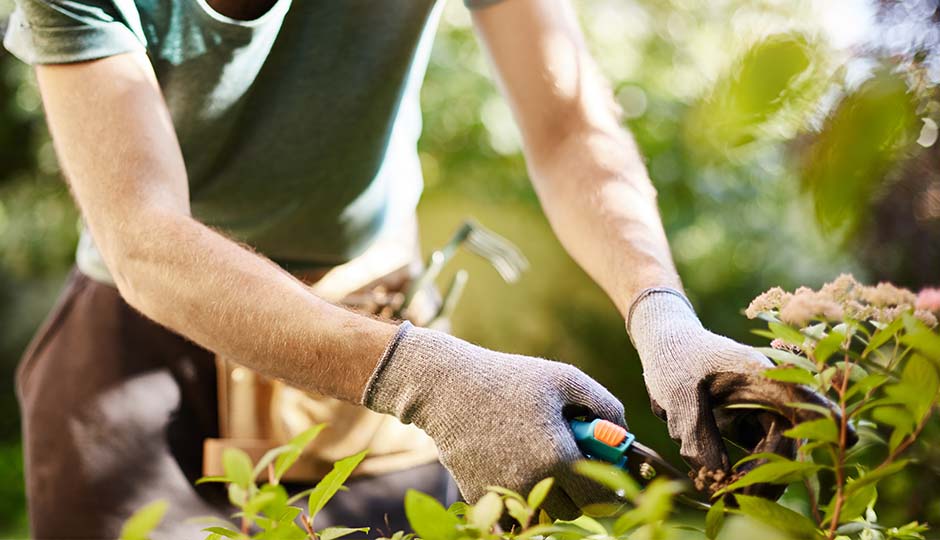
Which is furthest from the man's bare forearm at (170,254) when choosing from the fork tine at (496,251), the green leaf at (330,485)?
the fork tine at (496,251)

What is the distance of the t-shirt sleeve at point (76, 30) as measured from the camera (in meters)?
1.08

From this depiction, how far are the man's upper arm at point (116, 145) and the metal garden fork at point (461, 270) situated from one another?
64 cm

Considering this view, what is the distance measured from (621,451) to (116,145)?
0.63m

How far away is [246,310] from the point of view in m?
0.96

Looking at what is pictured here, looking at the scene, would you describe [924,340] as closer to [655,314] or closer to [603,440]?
[603,440]

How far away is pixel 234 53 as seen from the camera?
4.30 feet

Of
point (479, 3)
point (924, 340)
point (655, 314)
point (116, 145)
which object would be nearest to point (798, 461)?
point (924, 340)

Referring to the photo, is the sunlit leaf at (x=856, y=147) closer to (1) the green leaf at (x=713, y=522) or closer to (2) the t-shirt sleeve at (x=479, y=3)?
(1) the green leaf at (x=713, y=522)

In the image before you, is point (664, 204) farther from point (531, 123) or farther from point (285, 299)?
point (285, 299)

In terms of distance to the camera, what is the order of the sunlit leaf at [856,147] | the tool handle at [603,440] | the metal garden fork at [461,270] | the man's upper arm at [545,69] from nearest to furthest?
the sunlit leaf at [856,147]
the tool handle at [603,440]
the man's upper arm at [545,69]
the metal garden fork at [461,270]

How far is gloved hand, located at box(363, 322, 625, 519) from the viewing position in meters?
0.86

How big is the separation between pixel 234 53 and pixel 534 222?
10.1 feet

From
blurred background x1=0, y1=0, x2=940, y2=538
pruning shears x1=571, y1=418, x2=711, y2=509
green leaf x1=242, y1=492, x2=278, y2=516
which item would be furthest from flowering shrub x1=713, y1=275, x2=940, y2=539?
blurred background x1=0, y1=0, x2=940, y2=538

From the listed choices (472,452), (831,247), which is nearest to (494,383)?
(472,452)
